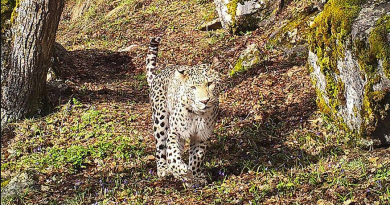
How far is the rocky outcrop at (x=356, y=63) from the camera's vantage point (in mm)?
6199

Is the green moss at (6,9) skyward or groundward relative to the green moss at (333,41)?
skyward

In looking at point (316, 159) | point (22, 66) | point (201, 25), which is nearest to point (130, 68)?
point (201, 25)

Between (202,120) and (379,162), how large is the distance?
216cm

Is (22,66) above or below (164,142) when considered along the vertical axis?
above

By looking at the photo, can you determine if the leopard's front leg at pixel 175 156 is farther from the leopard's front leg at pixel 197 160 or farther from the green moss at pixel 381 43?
the green moss at pixel 381 43

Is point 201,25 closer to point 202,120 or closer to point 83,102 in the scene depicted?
A: point 83,102

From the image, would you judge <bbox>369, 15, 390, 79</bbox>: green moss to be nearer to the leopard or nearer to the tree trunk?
the leopard

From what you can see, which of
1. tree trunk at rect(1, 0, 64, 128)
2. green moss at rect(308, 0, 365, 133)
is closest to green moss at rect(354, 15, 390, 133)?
green moss at rect(308, 0, 365, 133)

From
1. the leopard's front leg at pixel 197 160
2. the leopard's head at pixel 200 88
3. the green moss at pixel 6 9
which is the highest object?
the green moss at pixel 6 9

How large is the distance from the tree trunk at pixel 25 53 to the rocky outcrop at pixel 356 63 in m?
4.32

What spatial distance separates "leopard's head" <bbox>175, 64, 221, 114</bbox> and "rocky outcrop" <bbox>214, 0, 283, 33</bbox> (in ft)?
21.7

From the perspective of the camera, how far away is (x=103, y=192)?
21.7ft

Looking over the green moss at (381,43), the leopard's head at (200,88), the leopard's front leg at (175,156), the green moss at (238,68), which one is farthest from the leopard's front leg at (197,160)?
the green moss at (238,68)

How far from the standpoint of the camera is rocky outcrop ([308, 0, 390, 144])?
6.20 meters
